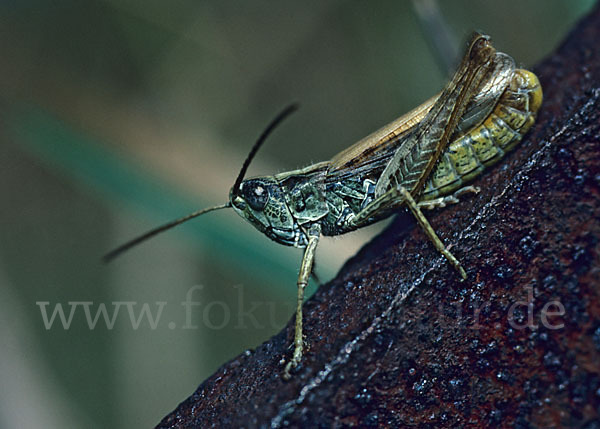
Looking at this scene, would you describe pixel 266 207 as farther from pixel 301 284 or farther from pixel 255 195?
pixel 301 284

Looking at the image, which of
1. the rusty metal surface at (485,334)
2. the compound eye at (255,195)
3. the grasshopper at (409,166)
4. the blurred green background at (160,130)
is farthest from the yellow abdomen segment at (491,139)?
the blurred green background at (160,130)

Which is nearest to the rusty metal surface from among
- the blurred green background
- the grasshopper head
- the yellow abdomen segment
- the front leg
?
the front leg

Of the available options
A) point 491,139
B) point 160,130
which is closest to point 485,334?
point 491,139

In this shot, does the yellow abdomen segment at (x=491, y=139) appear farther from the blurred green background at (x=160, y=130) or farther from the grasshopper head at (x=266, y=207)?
the blurred green background at (x=160, y=130)

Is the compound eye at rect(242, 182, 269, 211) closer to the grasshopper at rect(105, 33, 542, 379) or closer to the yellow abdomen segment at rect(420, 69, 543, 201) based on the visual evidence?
the grasshopper at rect(105, 33, 542, 379)

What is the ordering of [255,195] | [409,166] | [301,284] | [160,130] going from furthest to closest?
1. [160,130]
2. [255,195]
3. [409,166]
4. [301,284]

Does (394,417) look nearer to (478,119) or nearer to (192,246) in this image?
(478,119)

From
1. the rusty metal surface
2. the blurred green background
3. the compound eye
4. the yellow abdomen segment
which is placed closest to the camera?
the rusty metal surface

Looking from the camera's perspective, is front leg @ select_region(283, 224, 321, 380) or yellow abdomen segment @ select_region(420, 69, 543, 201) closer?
front leg @ select_region(283, 224, 321, 380)
